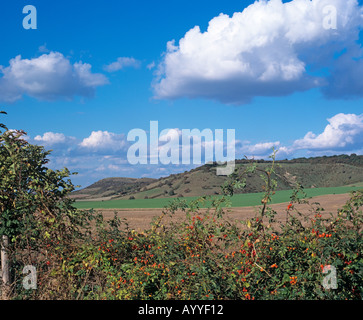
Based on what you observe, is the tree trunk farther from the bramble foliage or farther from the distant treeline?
the distant treeline

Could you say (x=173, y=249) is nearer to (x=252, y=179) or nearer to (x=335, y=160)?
(x=252, y=179)

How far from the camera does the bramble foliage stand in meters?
5.01

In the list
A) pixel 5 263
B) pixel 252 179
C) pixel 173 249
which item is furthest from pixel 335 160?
pixel 5 263

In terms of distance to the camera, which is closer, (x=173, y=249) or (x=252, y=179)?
(x=173, y=249)

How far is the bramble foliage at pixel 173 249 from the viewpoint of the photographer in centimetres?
501

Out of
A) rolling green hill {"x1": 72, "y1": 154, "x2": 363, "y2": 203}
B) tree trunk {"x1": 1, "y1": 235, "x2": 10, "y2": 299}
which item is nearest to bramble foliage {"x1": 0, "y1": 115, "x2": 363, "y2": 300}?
tree trunk {"x1": 1, "y1": 235, "x2": 10, "y2": 299}

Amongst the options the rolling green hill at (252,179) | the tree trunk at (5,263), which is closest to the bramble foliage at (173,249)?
the tree trunk at (5,263)

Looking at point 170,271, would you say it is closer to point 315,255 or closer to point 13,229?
point 315,255

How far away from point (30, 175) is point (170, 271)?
377 centimetres

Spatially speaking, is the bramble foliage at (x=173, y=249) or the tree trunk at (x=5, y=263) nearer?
the bramble foliage at (x=173, y=249)

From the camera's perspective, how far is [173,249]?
625 cm

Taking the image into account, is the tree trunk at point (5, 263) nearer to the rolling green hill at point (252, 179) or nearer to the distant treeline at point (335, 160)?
the rolling green hill at point (252, 179)

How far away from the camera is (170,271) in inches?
221
